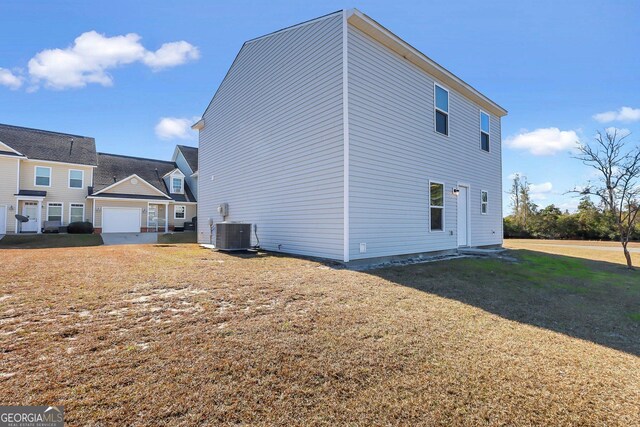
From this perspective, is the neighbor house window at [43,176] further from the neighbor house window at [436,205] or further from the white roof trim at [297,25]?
the neighbor house window at [436,205]

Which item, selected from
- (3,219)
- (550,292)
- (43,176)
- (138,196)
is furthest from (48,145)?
(550,292)

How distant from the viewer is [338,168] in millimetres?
6875

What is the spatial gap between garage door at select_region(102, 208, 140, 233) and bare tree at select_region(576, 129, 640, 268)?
24858mm

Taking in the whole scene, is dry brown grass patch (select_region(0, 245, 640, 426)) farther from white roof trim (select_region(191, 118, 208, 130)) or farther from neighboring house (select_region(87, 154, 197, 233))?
neighboring house (select_region(87, 154, 197, 233))

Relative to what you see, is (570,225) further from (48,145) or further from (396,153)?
(48,145)

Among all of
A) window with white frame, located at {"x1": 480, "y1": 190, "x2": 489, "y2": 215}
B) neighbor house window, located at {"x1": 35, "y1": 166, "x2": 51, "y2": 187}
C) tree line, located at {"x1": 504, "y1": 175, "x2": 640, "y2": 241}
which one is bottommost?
tree line, located at {"x1": 504, "y1": 175, "x2": 640, "y2": 241}

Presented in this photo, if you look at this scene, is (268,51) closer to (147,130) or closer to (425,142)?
(425,142)

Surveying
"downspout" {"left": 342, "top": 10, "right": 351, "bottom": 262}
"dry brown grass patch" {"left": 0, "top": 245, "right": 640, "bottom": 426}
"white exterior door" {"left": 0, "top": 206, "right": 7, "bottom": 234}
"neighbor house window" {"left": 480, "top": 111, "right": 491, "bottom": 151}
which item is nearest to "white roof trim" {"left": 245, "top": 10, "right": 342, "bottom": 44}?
"downspout" {"left": 342, "top": 10, "right": 351, "bottom": 262}

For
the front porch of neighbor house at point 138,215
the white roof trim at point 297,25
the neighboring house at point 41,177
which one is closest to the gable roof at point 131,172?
the neighboring house at point 41,177

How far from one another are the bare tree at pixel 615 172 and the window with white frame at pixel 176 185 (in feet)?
82.0

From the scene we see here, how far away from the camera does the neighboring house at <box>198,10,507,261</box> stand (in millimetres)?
6984

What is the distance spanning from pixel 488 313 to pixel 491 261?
509cm

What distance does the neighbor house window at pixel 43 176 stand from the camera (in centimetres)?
1861

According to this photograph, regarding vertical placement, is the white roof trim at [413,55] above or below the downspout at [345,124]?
above
